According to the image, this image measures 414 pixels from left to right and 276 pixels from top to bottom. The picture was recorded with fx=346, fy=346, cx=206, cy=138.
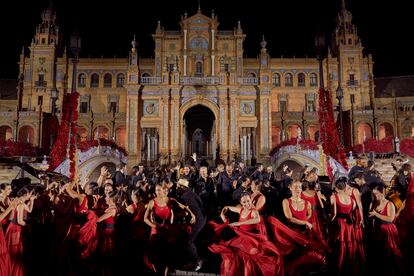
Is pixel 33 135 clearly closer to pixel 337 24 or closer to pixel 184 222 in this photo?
pixel 184 222

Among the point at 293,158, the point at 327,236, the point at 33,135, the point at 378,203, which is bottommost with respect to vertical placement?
the point at 327,236

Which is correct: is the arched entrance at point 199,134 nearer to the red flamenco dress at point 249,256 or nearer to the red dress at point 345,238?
the red dress at point 345,238

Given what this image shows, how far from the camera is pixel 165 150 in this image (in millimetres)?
31016

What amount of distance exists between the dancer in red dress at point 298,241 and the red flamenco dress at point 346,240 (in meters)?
0.39

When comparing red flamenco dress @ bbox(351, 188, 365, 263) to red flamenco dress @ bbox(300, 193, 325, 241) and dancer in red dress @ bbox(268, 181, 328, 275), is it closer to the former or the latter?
dancer in red dress @ bbox(268, 181, 328, 275)

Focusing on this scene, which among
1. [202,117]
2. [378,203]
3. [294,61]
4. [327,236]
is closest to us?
[378,203]

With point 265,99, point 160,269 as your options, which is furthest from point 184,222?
point 265,99

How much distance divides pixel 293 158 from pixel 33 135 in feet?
104

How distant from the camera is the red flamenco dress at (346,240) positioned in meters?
6.89

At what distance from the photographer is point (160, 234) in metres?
7.35

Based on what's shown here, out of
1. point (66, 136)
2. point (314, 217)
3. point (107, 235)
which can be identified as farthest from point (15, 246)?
point (66, 136)

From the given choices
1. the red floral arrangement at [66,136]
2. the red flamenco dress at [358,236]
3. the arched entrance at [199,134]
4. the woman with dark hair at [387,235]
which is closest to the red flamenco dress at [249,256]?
the red flamenco dress at [358,236]

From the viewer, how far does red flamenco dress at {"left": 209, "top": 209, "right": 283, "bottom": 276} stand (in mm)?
6340

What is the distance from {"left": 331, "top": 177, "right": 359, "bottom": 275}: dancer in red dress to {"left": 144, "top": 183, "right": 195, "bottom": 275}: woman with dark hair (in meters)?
3.46
